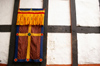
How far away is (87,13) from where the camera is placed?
2379 millimetres

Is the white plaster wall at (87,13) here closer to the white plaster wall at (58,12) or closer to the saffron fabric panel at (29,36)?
the white plaster wall at (58,12)

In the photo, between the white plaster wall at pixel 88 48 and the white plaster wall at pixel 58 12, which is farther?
the white plaster wall at pixel 58 12

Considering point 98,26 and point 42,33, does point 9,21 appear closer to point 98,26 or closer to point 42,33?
point 42,33

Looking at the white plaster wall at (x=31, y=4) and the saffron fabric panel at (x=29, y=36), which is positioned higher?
the white plaster wall at (x=31, y=4)

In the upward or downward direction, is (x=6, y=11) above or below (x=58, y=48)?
above

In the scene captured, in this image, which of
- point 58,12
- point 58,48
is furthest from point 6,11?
point 58,48

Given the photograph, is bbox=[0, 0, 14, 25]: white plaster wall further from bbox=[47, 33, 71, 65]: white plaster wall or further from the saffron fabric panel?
bbox=[47, 33, 71, 65]: white plaster wall

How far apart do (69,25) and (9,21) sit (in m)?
2.06

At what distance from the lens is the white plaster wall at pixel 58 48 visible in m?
2.16

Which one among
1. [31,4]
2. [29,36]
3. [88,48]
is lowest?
[88,48]

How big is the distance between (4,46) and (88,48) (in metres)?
2.74

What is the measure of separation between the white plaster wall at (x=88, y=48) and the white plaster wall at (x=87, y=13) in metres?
0.42

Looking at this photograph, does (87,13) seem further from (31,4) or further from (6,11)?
(6,11)

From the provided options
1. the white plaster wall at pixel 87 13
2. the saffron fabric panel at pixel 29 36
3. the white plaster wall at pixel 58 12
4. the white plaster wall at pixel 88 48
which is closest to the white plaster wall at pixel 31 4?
the saffron fabric panel at pixel 29 36
